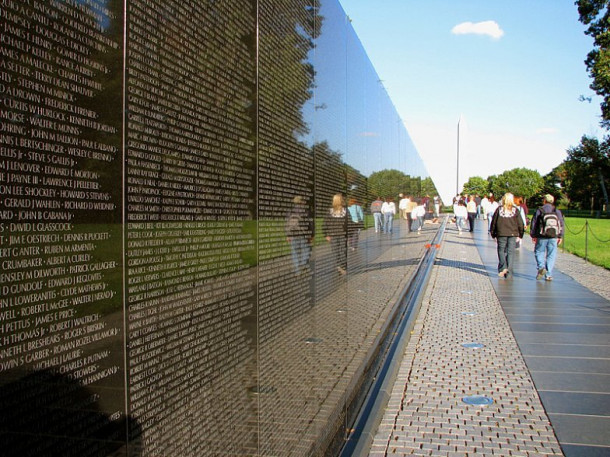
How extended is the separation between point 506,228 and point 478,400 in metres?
9.08

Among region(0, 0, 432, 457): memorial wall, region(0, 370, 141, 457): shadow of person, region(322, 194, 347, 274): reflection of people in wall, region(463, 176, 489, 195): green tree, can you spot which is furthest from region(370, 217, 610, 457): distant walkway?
region(463, 176, 489, 195): green tree

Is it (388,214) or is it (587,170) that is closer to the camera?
(388,214)

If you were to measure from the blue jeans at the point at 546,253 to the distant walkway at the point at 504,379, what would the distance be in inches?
84.3

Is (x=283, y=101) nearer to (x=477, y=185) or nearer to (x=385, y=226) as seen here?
(x=385, y=226)

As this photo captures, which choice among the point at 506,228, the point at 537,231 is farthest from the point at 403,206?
the point at 537,231

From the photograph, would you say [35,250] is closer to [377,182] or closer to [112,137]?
[112,137]

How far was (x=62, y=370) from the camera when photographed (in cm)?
149

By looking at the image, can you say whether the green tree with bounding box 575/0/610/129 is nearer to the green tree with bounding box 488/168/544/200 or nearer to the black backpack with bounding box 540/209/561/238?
the black backpack with bounding box 540/209/561/238

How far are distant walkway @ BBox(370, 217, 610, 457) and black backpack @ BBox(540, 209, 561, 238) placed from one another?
197cm

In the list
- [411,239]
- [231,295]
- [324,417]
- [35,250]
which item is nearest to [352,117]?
[324,417]

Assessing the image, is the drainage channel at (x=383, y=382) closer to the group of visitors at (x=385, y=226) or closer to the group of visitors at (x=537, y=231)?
the group of visitors at (x=385, y=226)

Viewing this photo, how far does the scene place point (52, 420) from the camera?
146cm

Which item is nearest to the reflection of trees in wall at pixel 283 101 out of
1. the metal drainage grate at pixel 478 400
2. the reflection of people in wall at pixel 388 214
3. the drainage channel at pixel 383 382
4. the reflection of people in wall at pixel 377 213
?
the drainage channel at pixel 383 382

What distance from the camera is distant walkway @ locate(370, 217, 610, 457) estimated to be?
14.4ft
